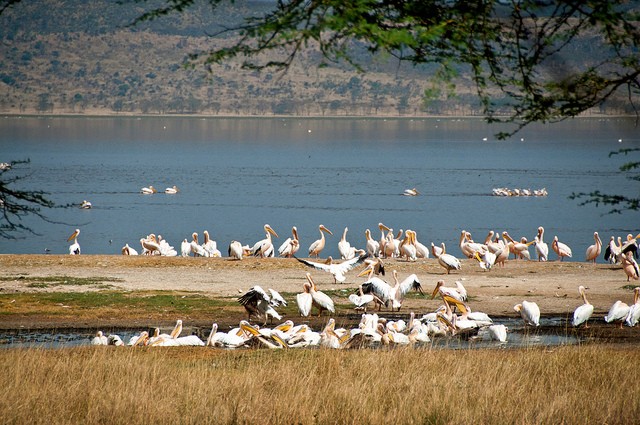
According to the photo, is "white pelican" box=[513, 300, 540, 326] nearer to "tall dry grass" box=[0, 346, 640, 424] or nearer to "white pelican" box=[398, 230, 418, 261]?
"tall dry grass" box=[0, 346, 640, 424]

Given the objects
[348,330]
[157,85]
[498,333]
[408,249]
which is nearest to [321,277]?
[408,249]

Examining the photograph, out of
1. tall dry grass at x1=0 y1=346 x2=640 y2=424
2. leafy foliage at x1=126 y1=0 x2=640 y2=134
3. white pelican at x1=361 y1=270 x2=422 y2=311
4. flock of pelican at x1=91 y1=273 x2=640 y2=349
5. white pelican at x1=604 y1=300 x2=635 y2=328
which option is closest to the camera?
leafy foliage at x1=126 y1=0 x2=640 y2=134

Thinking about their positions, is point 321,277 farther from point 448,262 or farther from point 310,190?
point 310,190

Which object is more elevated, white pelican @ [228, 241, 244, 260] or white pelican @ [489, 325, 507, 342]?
white pelican @ [489, 325, 507, 342]

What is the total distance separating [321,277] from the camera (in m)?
20.8

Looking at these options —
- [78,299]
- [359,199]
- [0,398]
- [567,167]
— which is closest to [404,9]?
[0,398]

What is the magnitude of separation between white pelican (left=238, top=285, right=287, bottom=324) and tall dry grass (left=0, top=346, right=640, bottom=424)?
4057mm

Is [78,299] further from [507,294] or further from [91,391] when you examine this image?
[91,391]

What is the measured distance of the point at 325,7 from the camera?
646 cm

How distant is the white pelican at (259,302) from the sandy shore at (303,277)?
3.04 m

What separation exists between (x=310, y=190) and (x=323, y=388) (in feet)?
168

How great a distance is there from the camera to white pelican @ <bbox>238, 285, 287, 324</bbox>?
14414 millimetres

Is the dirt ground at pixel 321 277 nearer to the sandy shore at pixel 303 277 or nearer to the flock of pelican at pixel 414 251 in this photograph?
the sandy shore at pixel 303 277

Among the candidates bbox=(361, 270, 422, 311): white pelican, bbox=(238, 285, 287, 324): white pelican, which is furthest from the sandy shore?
bbox=(238, 285, 287, 324): white pelican
